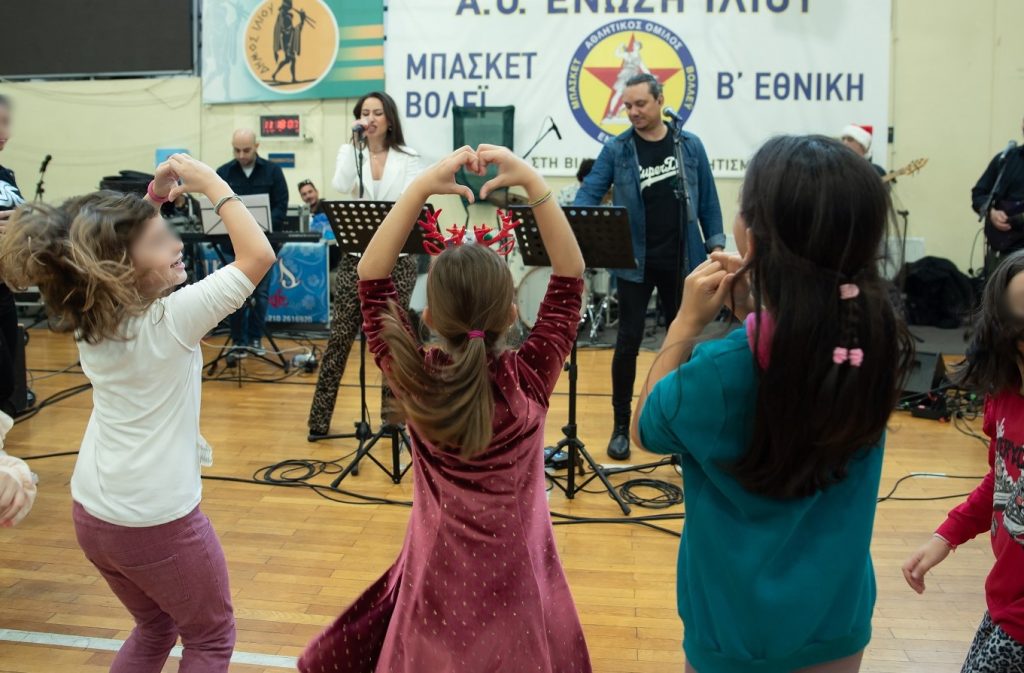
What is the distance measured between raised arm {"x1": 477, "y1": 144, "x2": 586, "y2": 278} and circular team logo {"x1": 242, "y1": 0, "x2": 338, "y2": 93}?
689cm

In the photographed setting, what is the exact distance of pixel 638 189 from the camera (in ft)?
13.1

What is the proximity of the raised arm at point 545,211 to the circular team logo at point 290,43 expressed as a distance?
6888 mm

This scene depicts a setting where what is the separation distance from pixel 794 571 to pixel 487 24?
→ 7159 mm

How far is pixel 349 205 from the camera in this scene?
3.21 m

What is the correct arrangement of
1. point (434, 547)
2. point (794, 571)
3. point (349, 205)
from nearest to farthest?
1. point (794, 571)
2. point (434, 547)
3. point (349, 205)

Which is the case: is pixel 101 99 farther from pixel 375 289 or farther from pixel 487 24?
pixel 375 289

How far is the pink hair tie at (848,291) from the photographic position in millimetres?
1076

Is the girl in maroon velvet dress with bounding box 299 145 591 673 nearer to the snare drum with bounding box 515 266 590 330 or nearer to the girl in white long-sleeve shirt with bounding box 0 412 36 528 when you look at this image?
the girl in white long-sleeve shirt with bounding box 0 412 36 528

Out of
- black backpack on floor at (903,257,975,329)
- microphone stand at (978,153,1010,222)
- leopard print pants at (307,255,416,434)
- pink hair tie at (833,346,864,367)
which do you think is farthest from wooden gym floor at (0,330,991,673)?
black backpack on floor at (903,257,975,329)

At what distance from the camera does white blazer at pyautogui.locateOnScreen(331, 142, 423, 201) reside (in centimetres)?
420

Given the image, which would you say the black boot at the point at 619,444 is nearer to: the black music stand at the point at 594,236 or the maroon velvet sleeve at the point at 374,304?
the black music stand at the point at 594,236

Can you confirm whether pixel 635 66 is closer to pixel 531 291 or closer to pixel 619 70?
pixel 619 70

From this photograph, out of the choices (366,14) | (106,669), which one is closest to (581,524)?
(106,669)

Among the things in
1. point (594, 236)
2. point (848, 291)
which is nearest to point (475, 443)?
point (848, 291)
